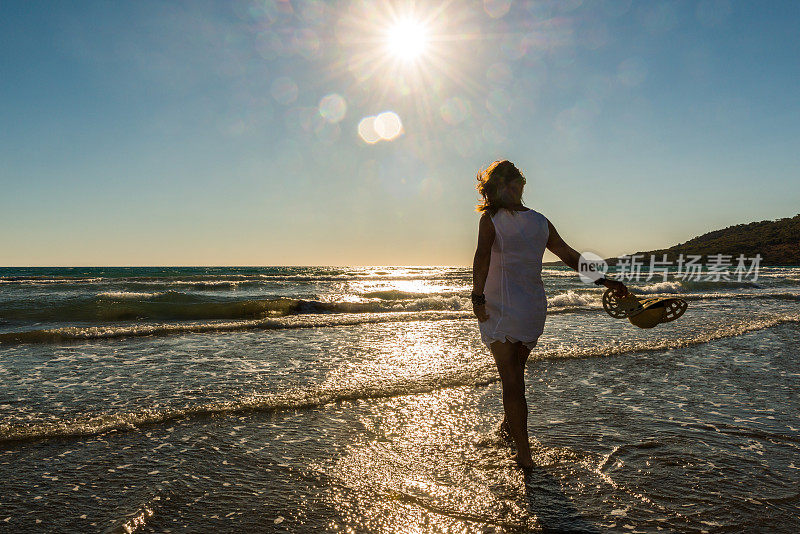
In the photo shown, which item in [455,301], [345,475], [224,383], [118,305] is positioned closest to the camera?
[345,475]

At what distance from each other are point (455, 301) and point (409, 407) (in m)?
16.5

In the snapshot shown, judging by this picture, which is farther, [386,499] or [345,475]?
[345,475]

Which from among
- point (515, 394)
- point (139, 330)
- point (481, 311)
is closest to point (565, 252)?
point (481, 311)

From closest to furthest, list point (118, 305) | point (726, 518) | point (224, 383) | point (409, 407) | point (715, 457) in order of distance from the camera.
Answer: point (726, 518) → point (715, 457) → point (409, 407) → point (224, 383) → point (118, 305)

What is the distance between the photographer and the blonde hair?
3.43 metres

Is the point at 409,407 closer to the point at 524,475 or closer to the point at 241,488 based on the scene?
the point at 524,475

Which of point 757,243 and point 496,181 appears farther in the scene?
point 757,243

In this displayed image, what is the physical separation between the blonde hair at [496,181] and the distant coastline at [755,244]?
242ft

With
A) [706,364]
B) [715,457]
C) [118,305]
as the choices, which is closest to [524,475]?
[715,457]

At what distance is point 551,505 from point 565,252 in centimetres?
179

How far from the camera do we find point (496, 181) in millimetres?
3436

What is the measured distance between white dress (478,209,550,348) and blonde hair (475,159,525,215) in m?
0.07

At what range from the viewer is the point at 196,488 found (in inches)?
124

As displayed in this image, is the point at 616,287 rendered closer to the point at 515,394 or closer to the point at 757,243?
the point at 515,394
